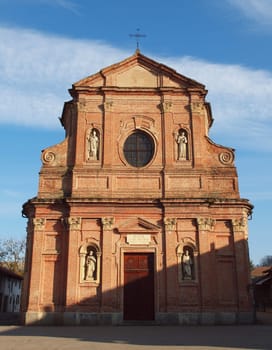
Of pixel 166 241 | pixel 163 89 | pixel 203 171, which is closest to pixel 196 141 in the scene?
pixel 203 171

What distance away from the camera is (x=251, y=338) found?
12109 millimetres

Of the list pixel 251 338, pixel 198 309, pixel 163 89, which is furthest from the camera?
pixel 163 89

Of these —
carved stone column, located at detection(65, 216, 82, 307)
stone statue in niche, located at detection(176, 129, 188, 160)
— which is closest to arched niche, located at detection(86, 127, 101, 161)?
carved stone column, located at detection(65, 216, 82, 307)

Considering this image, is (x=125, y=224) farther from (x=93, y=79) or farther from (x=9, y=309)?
(x=9, y=309)

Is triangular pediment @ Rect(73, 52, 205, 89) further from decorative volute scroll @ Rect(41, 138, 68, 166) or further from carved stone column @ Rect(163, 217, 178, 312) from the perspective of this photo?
carved stone column @ Rect(163, 217, 178, 312)

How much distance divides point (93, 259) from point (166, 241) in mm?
3366

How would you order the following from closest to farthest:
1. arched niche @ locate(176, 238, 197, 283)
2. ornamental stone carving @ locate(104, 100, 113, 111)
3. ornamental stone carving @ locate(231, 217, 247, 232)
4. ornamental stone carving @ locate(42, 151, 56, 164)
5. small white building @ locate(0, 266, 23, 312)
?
arched niche @ locate(176, 238, 197, 283) → ornamental stone carving @ locate(231, 217, 247, 232) → ornamental stone carving @ locate(42, 151, 56, 164) → ornamental stone carving @ locate(104, 100, 113, 111) → small white building @ locate(0, 266, 23, 312)

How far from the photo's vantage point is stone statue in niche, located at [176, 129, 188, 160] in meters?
20.4

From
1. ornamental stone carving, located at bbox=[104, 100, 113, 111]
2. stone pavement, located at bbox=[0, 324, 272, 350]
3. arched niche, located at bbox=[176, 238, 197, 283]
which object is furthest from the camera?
ornamental stone carving, located at bbox=[104, 100, 113, 111]

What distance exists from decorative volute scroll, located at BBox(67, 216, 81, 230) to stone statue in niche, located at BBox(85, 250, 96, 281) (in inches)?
53.1

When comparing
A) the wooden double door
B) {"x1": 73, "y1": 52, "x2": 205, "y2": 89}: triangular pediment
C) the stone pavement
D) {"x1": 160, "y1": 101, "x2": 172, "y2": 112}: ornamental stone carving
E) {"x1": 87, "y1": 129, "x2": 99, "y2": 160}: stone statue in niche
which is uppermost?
{"x1": 73, "y1": 52, "x2": 205, "y2": 89}: triangular pediment

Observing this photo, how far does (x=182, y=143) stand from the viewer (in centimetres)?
2056

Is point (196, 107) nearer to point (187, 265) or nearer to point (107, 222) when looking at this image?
point (107, 222)

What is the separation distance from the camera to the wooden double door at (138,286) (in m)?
18.3
